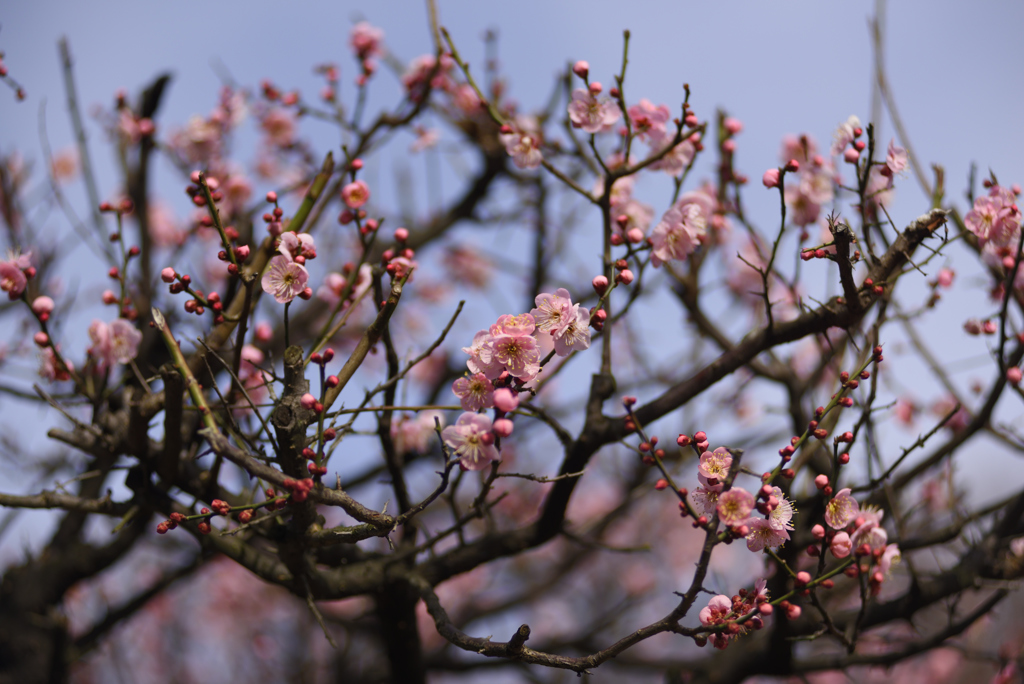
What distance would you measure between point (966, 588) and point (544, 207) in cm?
352

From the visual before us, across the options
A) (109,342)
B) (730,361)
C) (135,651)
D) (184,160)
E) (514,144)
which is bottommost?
(730,361)

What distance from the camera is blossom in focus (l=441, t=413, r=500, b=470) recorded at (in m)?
1.68

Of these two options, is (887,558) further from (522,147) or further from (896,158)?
(522,147)

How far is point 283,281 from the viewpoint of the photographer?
2037 millimetres

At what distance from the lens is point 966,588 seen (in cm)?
271

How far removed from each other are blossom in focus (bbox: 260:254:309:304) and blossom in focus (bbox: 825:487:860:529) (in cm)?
182

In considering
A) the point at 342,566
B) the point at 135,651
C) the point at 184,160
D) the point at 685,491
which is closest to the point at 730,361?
the point at 685,491

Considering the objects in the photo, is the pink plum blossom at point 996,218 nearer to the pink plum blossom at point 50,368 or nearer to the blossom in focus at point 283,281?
the blossom in focus at point 283,281

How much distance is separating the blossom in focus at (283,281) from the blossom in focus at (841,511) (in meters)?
1.82

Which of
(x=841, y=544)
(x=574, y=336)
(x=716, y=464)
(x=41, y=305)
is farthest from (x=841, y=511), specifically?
(x=41, y=305)

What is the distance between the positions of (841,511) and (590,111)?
5.89 ft

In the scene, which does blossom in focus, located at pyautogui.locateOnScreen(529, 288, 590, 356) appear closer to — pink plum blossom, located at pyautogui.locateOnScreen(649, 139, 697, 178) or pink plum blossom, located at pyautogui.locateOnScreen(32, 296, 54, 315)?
pink plum blossom, located at pyautogui.locateOnScreen(649, 139, 697, 178)

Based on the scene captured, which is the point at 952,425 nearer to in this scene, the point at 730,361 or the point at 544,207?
the point at 730,361

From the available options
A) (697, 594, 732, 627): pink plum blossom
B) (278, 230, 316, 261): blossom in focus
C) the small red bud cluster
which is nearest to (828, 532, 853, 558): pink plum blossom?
(697, 594, 732, 627): pink plum blossom
